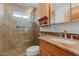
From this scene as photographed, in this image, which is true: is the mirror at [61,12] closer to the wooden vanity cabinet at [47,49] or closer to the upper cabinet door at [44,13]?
the upper cabinet door at [44,13]

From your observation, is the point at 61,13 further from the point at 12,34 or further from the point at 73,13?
the point at 12,34

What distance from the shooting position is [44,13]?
230cm

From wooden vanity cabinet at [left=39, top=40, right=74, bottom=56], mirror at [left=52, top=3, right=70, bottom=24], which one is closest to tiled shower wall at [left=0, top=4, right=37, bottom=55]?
wooden vanity cabinet at [left=39, top=40, right=74, bottom=56]

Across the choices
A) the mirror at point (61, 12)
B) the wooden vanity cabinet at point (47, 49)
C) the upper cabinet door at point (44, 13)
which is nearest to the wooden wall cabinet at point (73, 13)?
the mirror at point (61, 12)

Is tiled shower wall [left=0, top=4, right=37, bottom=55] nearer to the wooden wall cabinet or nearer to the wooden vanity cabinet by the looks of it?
the wooden vanity cabinet

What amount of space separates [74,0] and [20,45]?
103cm

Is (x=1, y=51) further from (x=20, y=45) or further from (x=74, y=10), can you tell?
(x=74, y=10)

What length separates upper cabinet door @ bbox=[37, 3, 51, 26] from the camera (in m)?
1.96

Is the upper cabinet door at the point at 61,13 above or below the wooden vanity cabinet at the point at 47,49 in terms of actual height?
above

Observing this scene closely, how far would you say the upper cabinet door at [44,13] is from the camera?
1.96 metres

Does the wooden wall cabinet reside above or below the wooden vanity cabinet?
above

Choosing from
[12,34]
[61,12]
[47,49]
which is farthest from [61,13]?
[12,34]

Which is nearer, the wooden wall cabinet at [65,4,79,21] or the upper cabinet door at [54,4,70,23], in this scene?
the wooden wall cabinet at [65,4,79,21]

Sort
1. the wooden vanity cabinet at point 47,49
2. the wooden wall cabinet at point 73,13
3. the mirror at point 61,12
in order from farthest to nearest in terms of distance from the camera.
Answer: the mirror at point 61,12 → the wooden wall cabinet at point 73,13 → the wooden vanity cabinet at point 47,49
